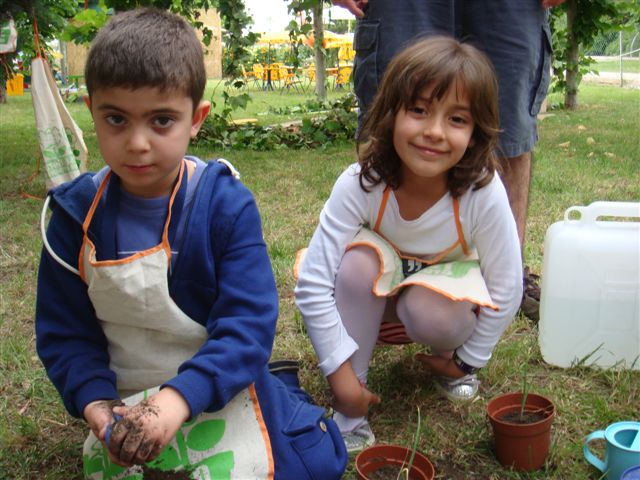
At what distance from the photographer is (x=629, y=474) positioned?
4.78 ft

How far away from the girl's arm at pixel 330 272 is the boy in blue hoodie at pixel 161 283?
9.8 inches

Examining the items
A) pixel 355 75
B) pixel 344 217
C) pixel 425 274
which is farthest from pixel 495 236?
pixel 355 75

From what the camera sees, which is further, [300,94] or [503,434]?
[300,94]

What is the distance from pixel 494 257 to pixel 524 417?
386 millimetres

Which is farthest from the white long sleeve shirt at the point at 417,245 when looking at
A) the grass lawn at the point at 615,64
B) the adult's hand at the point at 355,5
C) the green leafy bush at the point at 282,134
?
the grass lawn at the point at 615,64

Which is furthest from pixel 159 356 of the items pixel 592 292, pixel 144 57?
pixel 592 292

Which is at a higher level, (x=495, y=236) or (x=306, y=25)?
(x=306, y=25)

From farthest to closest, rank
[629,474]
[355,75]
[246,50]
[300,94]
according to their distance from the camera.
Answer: [300,94] → [246,50] → [355,75] → [629,474]

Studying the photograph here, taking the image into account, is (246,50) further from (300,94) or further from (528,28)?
(300,94)

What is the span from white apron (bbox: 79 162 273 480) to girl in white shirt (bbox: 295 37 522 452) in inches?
14.0

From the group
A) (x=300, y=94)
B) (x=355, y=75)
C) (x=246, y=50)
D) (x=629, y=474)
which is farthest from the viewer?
Answer: (x=300, y=94)

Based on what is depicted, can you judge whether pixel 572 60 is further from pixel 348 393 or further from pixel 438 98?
pixel 348 393

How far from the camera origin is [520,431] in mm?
1597

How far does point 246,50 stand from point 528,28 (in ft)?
15.5
